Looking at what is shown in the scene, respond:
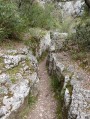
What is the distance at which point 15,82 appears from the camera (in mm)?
9953

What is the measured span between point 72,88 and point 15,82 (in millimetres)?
2438

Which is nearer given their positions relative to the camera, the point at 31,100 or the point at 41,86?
the point at 31,100

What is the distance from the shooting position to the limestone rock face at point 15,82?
876cm

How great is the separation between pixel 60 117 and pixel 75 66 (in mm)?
3817

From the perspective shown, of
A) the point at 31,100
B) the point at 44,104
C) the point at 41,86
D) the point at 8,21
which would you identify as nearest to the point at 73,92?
the point at 44,104

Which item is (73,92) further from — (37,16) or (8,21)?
(37,16)

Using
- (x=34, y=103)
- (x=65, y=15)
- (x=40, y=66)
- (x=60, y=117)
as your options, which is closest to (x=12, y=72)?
(x=34, y=103)

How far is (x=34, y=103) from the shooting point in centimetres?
1055

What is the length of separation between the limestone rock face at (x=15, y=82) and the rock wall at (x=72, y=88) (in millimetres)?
1520

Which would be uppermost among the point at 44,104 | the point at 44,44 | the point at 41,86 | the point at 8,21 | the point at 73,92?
the point at 8,21

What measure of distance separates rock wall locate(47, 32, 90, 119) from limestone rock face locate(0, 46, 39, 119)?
1520 millimetres

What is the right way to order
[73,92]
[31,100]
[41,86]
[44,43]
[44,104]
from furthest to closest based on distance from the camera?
[44,43] → [41,86] → [44,104] → [31,100] → [73,92]

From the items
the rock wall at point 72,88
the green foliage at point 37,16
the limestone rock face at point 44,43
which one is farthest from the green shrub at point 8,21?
the limestone rock face at point 44,43

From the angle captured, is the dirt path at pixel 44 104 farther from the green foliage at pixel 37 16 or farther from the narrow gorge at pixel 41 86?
the green foliage at pixel 37 16
